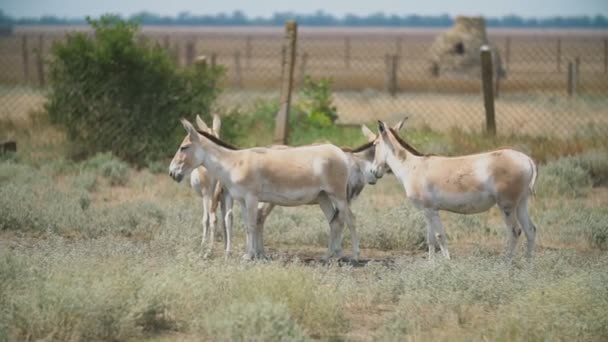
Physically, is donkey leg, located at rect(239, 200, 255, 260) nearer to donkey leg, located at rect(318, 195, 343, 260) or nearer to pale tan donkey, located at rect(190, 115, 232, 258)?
pale tan donkey, located at rect(190, 115, 232, 258)

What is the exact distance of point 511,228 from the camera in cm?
1134

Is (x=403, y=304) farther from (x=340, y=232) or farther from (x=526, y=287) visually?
(x=340, y=232)

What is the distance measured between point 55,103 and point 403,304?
11.3m

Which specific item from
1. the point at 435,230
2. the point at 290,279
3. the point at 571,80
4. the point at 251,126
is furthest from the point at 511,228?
the point at 571,80

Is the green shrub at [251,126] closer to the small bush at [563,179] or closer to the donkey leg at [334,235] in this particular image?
the small bush at [563,179]

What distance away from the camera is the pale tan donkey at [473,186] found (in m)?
11.1

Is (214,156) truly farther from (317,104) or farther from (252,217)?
(317,104)

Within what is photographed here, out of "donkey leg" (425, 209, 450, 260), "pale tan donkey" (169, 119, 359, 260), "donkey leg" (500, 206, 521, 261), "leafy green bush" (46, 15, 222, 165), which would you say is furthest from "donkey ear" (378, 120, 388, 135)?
"leafy green bush" (46, 15, 222, 165)

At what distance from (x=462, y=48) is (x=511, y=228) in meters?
35.7

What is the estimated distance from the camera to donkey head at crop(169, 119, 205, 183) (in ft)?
38.4

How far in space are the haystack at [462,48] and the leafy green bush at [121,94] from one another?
93.6 feet

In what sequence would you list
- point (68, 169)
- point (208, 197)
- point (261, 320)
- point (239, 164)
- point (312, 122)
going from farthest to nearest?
point (312, 122), point (68, 169), point (208, 197), point (239, 164), point (261, 320)

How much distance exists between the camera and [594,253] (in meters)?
12.3

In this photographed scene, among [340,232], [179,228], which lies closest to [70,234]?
[179,228]
